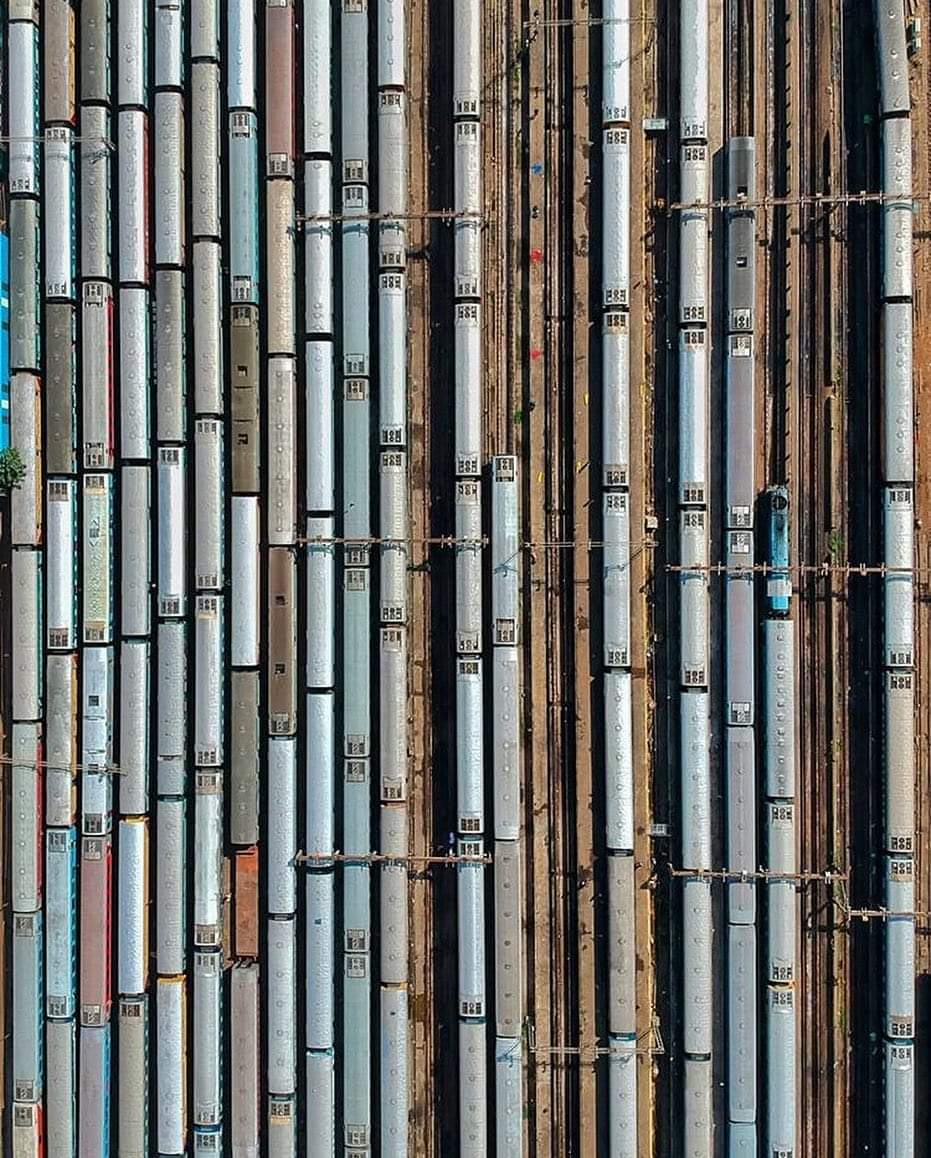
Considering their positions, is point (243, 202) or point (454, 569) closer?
point (243, 202)

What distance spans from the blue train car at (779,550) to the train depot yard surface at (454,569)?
0.08 m

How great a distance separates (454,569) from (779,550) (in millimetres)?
8183

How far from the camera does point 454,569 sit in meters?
20.9

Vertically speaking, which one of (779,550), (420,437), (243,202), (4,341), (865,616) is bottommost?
(865,616)

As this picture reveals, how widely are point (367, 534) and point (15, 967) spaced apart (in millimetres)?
14206

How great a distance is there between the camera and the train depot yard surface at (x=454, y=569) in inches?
801

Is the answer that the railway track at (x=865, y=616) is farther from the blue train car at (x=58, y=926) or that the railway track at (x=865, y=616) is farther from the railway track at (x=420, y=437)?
the blue train car at (x=58, y=926)

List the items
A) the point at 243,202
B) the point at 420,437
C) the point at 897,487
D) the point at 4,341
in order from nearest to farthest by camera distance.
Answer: the point at 897,487 → the point at 243,202 → the point at 4,341 → the point at 420,437

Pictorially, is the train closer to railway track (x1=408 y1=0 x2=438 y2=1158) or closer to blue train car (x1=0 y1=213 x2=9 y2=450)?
railway track (x1=408 y1=0 x2=438 y2=1158)

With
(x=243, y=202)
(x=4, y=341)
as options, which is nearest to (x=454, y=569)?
(x=243, y=202)

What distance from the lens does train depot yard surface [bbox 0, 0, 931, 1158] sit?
20.3 meters

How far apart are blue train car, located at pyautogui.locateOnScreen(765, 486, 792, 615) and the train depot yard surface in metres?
0.08

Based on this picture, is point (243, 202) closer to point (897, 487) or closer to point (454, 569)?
point (454, 569)

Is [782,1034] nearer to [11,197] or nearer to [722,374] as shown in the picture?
[722,374]
